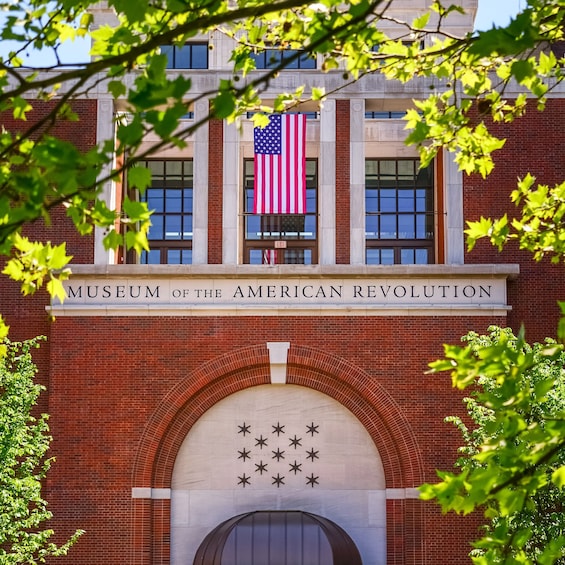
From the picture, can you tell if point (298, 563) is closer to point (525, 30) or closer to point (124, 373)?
point (124, 373)

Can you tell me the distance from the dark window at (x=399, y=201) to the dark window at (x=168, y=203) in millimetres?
4897

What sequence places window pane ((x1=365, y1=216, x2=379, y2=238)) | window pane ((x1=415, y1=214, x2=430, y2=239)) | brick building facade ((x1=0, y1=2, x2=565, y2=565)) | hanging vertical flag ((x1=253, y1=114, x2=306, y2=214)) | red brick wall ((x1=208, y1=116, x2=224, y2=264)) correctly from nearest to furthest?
brick building facade ((x1=0, y1=2, x2=565, y2=565)), hanging vertical flag ((x1=253, y1=114, x2=306, y2=214)), red brick wall ((x1=208, y1=116, x2=224, y2=264)), window pane ((x1=415, y1=214, x2=430, y2=239)), window pane ((x1=365, y1=216, x2=379, y2=238))

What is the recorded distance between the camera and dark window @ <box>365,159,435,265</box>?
31562 millimetres

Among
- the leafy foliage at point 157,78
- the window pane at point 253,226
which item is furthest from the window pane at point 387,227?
the leafy foliage at point 157,78

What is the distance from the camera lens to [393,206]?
3194cm

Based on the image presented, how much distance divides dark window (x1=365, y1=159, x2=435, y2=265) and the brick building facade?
6.90 metres

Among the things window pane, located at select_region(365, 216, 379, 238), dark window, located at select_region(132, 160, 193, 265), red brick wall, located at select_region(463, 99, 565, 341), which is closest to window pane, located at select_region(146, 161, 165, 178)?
dark window, located at select_region(132, 160, 193, 265)

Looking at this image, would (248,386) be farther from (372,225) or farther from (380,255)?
(372,225)

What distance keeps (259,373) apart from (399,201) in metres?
9.53

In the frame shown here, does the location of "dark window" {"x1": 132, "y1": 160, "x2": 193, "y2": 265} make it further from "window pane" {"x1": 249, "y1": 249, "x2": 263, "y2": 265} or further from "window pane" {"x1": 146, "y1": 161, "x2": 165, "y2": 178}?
"window pane" {"x1": 249, "y1": 249, "x2": 263, "y2": 265}

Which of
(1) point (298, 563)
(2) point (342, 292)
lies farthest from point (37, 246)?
(2) point (342, 292)

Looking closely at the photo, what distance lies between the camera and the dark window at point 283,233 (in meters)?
31.3

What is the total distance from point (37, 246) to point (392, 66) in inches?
153

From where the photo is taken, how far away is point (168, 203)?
3155cm
